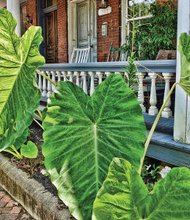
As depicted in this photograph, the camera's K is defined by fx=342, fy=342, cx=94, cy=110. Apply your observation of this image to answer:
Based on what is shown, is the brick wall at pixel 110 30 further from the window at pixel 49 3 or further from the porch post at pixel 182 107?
the porch post at pixel 182 107

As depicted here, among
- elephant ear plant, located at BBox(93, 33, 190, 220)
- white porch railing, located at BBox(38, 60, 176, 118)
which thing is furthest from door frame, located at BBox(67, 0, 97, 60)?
elephant ear plant, located at BBox(93, 33, 190, 220)

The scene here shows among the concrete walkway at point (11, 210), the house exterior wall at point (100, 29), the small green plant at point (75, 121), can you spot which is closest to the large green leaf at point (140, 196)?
the small green plant at point (75, 121)

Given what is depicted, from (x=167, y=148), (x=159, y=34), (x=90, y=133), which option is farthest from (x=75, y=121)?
(x=159, y=34)

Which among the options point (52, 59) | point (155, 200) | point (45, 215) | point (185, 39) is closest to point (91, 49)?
point (52, 59)

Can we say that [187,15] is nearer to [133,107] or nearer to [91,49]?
[133,107]

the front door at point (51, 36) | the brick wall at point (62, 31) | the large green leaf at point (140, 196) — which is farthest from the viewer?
the front door at point (51, 36)

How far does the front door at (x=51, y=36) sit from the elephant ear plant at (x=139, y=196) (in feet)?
26.9

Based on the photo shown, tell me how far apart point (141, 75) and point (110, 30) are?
4351 mm

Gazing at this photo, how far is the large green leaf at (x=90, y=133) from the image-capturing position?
1366 millimetres

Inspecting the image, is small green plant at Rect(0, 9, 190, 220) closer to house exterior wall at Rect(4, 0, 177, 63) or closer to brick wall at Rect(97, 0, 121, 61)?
house exterior wall at Rect(4, 0, 177, 63)

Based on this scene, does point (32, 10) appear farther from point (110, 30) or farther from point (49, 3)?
point (110, 30)

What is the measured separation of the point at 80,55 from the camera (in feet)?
25.4

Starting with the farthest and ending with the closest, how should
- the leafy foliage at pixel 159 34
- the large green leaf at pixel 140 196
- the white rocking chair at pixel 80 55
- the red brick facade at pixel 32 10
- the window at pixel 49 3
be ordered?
the red brick facade at pixel 32 10
the window at pixel 49 3
the white rocking chair at pixel 80 55
the leafy foliage at pixel 159 34
the large green leaf at pixel 140 196

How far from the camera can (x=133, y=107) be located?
1.42 meters
